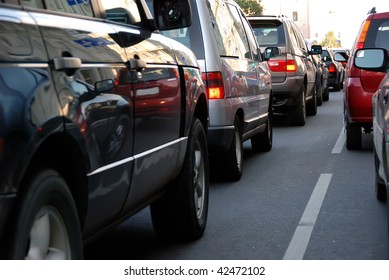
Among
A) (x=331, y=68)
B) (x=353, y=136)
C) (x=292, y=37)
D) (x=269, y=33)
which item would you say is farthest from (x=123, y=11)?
(x=331, y=68)

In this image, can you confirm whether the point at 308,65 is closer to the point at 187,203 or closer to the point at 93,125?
the point at 187,203

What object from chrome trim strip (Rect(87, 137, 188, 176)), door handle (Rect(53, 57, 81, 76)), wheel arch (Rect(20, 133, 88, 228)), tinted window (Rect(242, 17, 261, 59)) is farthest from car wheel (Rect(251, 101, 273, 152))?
door handle (Rect(53, 57, 81, 76))

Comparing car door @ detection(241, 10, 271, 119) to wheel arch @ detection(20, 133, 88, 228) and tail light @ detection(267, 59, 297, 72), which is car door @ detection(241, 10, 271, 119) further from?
wheel arch @ detection(20, 133, 88, 228)

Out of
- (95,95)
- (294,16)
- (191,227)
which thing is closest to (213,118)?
(191,227)

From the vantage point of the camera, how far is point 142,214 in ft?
23.9

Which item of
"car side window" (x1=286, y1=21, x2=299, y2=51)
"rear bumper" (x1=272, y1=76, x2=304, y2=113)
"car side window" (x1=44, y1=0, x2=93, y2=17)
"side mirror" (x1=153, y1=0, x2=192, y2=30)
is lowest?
"rear bumper" (x1=272, y1=76, x2=304, y2=113)

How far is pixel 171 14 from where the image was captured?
5602 millimetres

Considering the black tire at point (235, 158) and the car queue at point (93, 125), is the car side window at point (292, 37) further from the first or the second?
the car queue at point (93, 125)

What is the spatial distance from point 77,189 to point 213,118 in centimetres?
454

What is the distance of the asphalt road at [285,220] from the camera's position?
5.70 meters

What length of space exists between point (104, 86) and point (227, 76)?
4491 mm

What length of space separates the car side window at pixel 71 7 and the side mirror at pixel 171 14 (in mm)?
1286

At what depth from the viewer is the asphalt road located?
224 inches

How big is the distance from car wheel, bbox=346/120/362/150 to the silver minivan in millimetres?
1311
